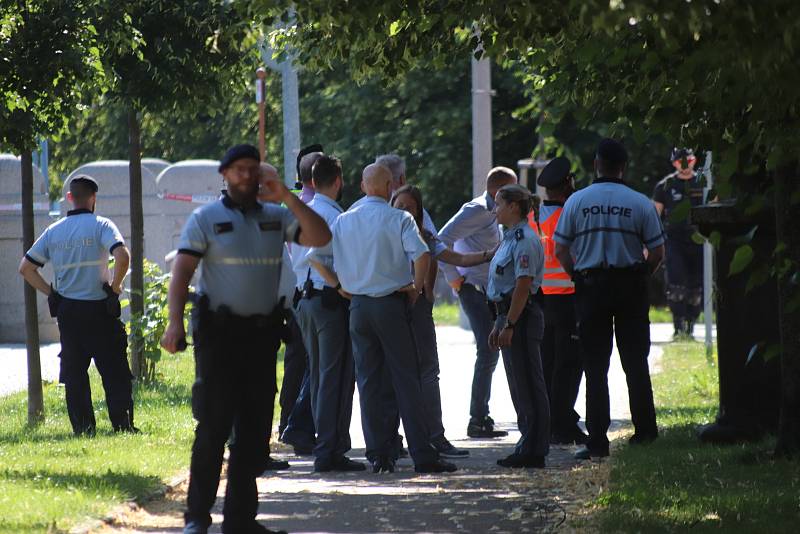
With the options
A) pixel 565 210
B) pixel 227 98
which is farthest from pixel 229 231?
pixel 227 98

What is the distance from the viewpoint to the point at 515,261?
31.9ft

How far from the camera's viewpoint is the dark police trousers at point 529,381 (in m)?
9.69

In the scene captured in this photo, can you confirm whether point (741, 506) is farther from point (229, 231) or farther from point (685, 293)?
point (685, 293)

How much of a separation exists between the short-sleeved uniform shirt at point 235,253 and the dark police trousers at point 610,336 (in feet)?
11.4

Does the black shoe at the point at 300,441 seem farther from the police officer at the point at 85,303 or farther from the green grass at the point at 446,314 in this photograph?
the green grass at the point at 446,314

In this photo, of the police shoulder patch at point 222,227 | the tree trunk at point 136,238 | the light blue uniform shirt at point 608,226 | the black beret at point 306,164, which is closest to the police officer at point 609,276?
the light blue uniform shirt at point 608,226

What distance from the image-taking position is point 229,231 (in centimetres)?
690

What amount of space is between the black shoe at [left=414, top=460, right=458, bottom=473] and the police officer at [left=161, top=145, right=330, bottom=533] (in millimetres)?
2525

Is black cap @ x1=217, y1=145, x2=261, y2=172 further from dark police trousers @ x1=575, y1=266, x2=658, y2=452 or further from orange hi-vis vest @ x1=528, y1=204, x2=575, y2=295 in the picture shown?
orange hi-vis vest @ x1=528, y1=204, x2=575, y2=295

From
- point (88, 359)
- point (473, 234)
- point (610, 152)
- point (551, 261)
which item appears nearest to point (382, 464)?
point (551, 261)

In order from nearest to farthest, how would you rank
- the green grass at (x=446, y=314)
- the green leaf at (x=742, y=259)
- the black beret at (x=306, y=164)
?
the green leaf at (x=742, y=259) → the black beret at (x=306, y=164) → the green grass at (x=446, y=314)

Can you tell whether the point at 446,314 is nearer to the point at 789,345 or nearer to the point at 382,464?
the point at 382,464

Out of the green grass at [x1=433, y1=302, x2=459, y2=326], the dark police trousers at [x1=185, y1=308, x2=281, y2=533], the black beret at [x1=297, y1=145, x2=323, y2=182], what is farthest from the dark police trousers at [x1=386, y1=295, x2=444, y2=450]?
the green grass at [x1=433, y1=302, x2=459, y2=326]

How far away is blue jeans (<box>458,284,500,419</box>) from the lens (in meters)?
11.4
